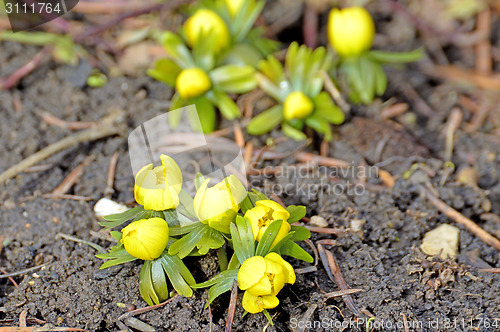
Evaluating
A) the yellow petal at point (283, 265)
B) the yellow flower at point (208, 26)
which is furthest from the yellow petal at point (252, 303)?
the yellow flower at point (208, 26)

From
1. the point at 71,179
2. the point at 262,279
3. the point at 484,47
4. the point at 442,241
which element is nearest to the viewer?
the point at 262,279

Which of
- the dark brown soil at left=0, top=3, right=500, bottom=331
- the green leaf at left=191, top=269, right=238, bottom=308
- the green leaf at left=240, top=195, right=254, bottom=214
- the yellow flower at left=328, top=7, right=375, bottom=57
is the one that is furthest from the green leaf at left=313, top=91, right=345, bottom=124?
the green leaf at left=191, top=269, right=238, bottom=308

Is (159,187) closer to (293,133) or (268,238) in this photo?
(268,238)

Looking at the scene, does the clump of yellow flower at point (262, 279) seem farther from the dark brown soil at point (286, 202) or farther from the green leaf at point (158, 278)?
the green leaf at point (158, 278)

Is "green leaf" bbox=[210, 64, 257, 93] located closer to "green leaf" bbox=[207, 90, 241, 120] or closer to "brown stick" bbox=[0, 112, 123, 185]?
"green leaf" bbox=[207, 90, 241, 120]

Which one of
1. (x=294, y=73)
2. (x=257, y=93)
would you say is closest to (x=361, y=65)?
(x=294, y=73)

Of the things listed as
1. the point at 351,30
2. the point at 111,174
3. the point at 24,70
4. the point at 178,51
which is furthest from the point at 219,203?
the point at 24,70

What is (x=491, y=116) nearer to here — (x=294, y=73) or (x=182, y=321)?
(x=294, y=73)
